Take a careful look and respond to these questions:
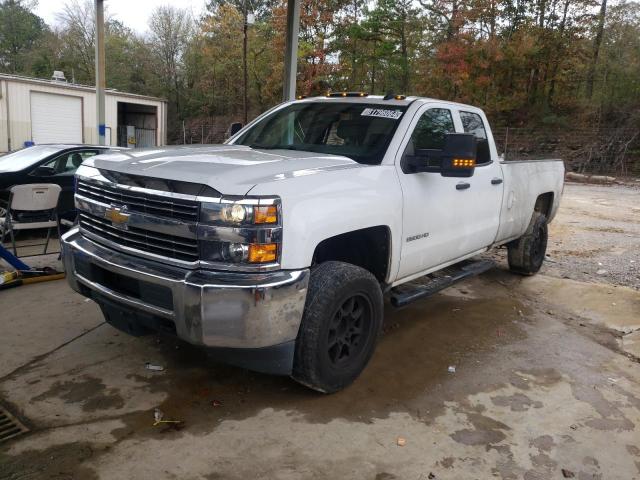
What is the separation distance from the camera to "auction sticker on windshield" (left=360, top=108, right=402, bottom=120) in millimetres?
4181

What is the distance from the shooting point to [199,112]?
4281cm

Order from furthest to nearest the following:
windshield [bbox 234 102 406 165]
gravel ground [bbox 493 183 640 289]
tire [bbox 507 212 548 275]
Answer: gravel ground [bbox 493 183 640 289], tire [bbox 507 212 548 275], windshield [bbox 234 102 406 165]

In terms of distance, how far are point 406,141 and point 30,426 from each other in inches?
120

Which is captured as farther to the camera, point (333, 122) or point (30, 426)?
point (333, 122)

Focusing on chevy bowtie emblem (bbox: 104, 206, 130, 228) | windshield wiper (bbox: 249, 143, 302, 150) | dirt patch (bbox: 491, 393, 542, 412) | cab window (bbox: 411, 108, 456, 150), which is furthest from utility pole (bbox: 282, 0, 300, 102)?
dirt patch (bbox: 491, 393, 542, 412)

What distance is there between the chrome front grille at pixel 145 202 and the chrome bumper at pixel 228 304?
299 mm

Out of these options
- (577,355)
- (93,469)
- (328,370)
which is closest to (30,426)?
(93,469)

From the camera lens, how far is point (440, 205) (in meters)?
4.26

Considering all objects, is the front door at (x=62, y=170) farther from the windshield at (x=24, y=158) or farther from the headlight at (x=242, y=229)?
the headlight at (x=242, y=229)

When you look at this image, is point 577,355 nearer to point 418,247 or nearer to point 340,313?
point 418,247

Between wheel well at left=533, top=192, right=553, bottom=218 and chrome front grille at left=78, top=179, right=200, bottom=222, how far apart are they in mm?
5307

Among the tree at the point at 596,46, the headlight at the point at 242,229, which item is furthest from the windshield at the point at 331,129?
the tree at the point at 596,46

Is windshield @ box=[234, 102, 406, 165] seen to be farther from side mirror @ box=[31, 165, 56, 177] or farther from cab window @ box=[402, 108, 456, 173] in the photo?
side mirror @ box=[31, 165, 56, 177]

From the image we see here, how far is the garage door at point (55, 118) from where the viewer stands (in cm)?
2161
